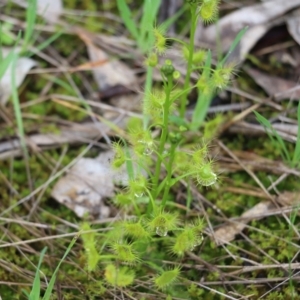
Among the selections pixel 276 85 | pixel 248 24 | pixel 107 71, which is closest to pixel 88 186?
pixel 107 71

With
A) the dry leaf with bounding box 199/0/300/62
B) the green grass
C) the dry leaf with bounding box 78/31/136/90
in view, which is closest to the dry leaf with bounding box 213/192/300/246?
the green grass

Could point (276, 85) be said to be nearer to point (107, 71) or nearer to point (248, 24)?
point (248, 24)

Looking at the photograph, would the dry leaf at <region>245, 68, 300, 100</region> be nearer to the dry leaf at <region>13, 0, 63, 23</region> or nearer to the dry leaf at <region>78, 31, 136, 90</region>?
the dry leaf at <region>78, 31, 136, 90</region>

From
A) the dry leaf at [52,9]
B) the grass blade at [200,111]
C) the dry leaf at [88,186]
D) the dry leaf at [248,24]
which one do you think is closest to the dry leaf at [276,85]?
the dry leaf at [248,24]

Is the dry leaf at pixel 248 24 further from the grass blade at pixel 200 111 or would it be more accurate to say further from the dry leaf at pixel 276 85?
the grass blade at pixel 200 111

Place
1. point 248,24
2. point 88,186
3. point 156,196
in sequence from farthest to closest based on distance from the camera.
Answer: point 248,24 < point 88,186 < point 156,196

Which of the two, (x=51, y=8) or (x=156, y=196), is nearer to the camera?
(x=156, y=196)

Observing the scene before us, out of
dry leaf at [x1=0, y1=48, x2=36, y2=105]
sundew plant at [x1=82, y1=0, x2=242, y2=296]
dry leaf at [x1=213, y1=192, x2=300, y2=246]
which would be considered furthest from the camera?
A: dry leaf at [x1=0, y1=48, x2=36, y2=105]

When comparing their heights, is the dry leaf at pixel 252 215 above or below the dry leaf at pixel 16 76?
below
